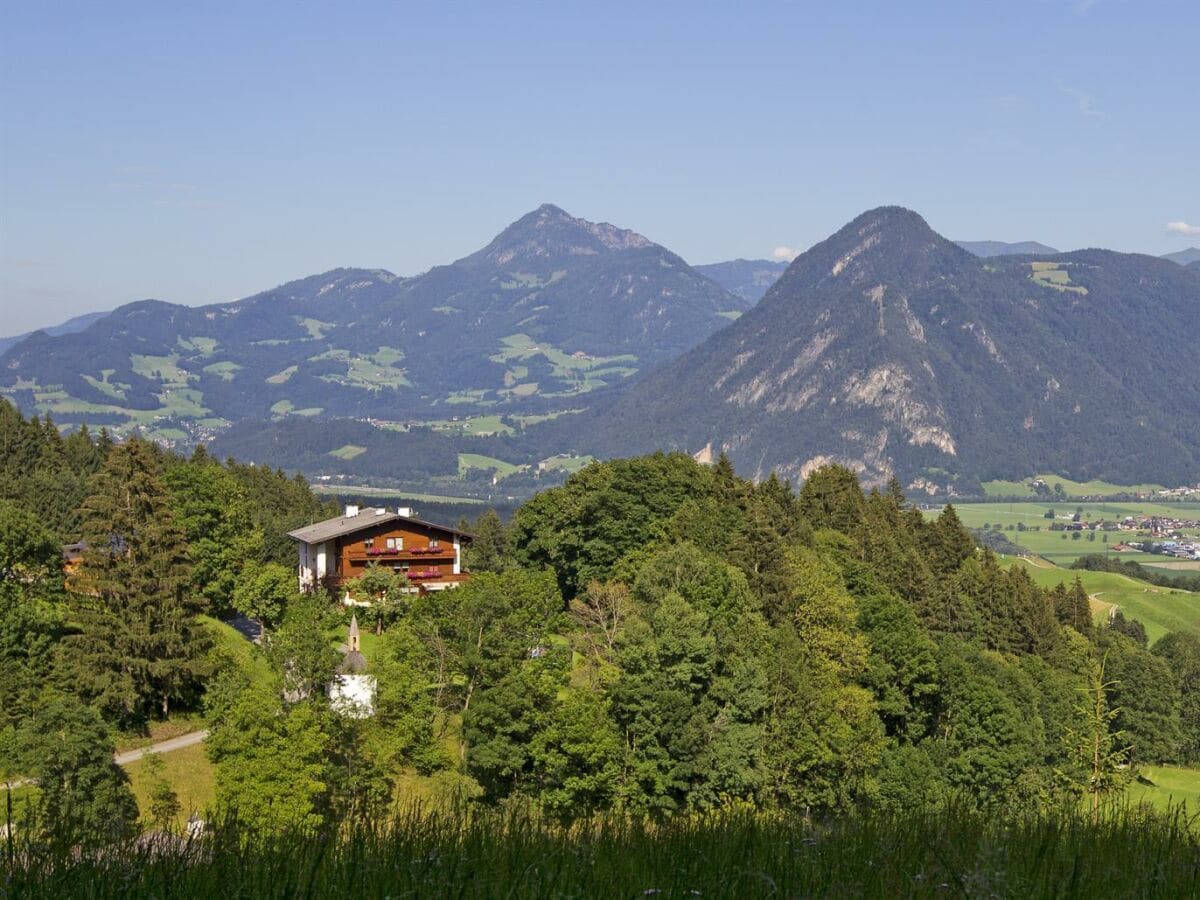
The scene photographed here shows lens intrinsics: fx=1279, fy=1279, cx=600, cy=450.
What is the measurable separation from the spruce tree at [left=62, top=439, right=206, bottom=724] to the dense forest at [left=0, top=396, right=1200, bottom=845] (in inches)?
4.4

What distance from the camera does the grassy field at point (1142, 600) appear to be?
14550 centimetres

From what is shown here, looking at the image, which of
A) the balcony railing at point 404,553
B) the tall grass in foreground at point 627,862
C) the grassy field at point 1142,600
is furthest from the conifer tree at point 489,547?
the tall grass in foreground at point 627,862

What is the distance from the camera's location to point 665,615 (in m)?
42.4

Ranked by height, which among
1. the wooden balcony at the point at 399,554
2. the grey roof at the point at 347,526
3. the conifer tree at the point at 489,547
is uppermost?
the grey roof at the point at 347,526

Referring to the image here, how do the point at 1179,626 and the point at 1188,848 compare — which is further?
the point at 1179,626

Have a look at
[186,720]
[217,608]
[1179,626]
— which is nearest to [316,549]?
[217,608]

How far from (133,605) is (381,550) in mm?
29910

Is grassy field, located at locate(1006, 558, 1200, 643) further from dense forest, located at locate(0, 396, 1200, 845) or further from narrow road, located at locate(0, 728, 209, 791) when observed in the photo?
narrow road, located at locate(0, 728, 209, 791)

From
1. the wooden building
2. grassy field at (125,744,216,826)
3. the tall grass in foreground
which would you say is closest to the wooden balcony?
the wooden building

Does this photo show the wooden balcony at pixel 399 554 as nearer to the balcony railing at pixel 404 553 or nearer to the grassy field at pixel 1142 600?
the balcony railing at pixel 404 553

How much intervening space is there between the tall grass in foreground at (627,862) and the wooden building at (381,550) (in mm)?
68481

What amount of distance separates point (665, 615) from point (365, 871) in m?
36.6

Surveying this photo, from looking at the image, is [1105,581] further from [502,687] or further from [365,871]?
[365,871]

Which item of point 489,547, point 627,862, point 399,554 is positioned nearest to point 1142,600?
point 489,547
